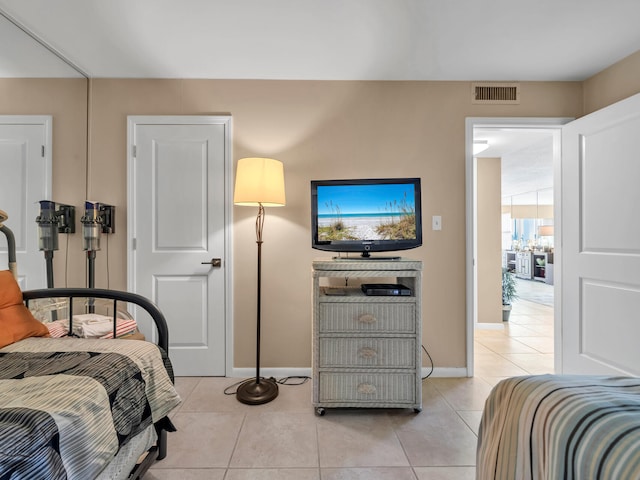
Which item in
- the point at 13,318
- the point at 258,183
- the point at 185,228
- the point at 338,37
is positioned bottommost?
the point at 13,318

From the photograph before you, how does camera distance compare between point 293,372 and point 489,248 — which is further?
point 489,248

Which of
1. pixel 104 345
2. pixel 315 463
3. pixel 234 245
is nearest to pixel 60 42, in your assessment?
pixel 234 245

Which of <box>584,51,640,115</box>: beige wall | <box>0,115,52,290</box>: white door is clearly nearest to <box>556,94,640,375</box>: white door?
<box>584,51,640,115</box>: beige wall

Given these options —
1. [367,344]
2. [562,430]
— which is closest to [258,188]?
[367,344]

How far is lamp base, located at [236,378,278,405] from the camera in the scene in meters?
2.03

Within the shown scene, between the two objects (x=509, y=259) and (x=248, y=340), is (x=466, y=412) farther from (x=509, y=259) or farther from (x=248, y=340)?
(x=509, y=259)

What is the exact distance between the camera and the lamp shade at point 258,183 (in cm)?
203

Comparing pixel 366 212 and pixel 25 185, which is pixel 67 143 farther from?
pixel 366 212

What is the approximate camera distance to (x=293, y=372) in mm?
2438

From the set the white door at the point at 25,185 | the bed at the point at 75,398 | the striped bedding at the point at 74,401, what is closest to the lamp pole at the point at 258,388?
the bed at the point at 75,398

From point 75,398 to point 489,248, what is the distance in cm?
420

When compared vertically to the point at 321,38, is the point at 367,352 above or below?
below

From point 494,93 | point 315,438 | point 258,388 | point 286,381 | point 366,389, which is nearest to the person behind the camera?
point 315,438

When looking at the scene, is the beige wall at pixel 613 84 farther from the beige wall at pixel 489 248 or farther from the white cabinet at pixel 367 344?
the white cabinet at pixel 367 344
